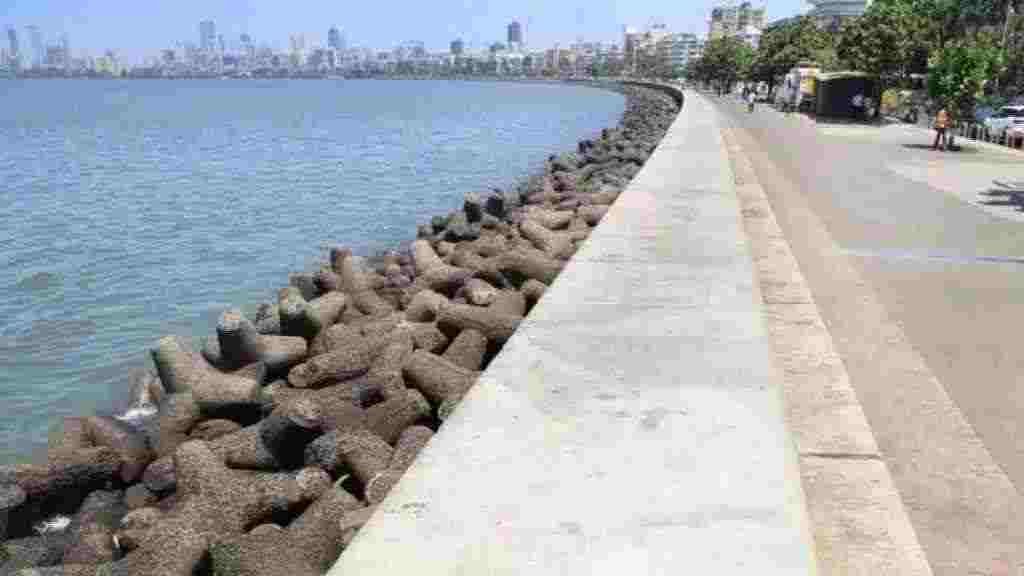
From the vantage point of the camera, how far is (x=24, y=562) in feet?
16.6

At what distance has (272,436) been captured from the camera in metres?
5.11

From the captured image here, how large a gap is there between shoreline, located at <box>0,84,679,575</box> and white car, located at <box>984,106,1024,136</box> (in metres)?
24.9

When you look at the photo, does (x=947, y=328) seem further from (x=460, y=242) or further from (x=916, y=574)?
(x=460, y=242)

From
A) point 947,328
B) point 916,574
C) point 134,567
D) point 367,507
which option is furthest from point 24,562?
point 947,328

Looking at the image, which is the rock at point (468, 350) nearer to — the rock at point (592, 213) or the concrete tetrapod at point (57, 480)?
the concrete tetrapod at point (57, 480)

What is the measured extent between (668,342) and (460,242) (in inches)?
286

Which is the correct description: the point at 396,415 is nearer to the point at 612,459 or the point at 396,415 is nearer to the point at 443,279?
the point at 612,459

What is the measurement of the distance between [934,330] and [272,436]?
4604 millimetres

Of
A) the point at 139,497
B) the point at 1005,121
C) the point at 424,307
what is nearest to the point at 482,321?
the point at 424,307

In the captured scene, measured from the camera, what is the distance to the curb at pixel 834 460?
3.38 meters

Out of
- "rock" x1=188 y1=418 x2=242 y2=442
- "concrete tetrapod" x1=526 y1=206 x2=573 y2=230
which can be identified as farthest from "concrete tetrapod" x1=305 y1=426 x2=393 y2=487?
"concrete tetrapod" x1=526 y1=206 x2=573 y2=230

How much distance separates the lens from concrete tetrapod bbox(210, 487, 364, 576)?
3828 millimetres

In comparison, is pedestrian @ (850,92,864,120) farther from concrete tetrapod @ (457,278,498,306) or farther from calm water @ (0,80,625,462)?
Result: concrete tetrapod @ (457,278,498,306)

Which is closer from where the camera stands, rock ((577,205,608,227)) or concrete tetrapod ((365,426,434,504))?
concrete tetrapod ((365,426,434,504))
